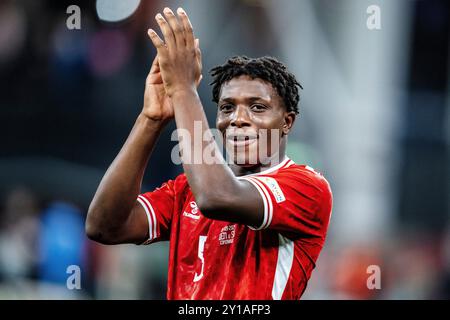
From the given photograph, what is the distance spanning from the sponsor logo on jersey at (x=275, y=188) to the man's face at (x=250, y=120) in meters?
0.24

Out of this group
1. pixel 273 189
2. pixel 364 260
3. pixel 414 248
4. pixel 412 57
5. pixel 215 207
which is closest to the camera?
pixel 215 207

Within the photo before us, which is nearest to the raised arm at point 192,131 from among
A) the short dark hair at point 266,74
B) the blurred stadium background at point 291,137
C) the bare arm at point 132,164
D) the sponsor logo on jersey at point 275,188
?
the sponsor logo on jersey at point 275,188

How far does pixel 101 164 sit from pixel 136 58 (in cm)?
164

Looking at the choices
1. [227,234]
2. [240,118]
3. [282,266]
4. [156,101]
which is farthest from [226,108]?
[282,266]

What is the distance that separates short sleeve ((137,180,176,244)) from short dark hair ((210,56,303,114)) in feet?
2.11

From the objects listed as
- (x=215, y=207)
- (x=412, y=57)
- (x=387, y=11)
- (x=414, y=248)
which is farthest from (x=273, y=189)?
(x=412, y=57)

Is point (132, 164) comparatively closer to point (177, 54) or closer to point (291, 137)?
point (177, 54)

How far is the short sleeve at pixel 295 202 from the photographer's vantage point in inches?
151

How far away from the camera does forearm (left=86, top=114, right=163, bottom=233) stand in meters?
4.15

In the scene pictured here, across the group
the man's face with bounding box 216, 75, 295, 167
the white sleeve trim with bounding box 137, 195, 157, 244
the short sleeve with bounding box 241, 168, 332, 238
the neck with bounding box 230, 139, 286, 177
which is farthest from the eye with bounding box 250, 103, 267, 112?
the white sleeve trim with bounding box 137, 195, 157, 244

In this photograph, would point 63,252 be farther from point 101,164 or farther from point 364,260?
point 364,260

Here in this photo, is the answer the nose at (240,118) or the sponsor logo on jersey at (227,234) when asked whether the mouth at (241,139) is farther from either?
the sponsor logo on jersey at (227,234)

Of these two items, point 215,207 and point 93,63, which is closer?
point 215,207
